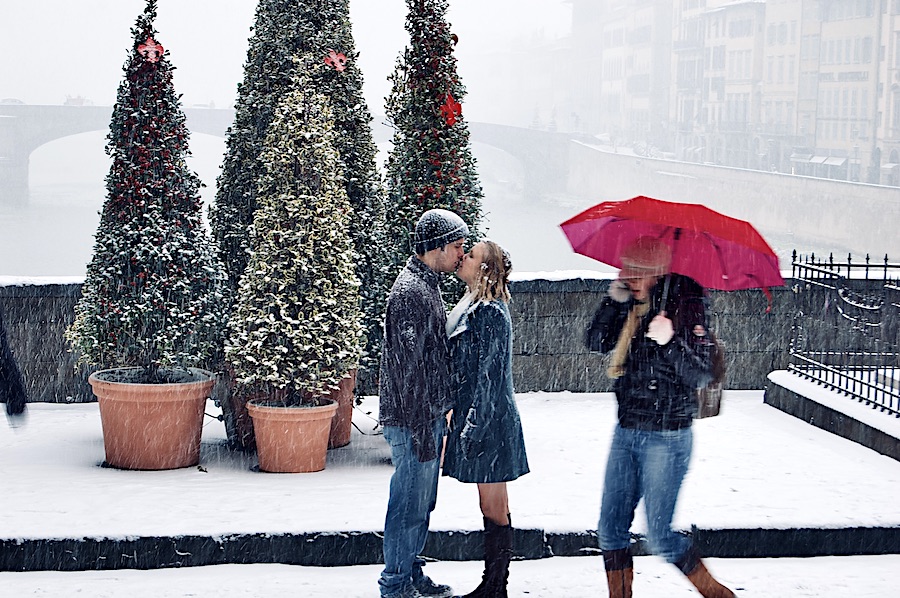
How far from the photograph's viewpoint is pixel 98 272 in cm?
767

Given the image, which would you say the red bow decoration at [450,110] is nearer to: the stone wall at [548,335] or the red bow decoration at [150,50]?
the red bow decoration at [150,50]

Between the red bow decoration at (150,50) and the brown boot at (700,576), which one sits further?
the red bow decoration at (150,50)

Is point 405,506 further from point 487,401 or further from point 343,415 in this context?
point 343,415

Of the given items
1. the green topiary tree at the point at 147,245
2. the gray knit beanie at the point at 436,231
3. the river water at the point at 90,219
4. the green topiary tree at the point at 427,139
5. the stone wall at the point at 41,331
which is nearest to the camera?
the gray knit beanie at the point at 436,231

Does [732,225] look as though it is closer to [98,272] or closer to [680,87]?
[98,272]

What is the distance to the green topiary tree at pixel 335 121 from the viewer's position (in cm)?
872

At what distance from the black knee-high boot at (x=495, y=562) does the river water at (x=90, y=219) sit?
132 ft

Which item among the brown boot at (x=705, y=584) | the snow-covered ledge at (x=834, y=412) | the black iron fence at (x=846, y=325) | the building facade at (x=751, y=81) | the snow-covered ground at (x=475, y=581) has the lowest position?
the snow-covered ground at (x=475, y=581)

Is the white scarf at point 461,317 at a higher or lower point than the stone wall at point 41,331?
higher

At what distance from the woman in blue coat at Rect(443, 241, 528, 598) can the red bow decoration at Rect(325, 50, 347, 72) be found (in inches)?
161

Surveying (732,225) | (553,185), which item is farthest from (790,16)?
(732,225)

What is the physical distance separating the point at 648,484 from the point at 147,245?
4466mm

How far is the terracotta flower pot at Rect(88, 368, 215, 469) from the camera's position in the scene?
748cm

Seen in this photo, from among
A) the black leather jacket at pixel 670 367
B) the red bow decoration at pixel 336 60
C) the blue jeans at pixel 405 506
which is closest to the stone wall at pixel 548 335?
the red bow decoration at pixel 336 60
